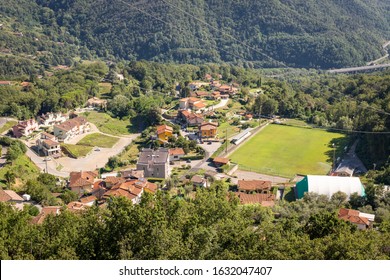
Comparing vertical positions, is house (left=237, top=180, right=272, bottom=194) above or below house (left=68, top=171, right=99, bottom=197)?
above

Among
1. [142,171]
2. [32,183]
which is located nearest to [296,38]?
[142,171]

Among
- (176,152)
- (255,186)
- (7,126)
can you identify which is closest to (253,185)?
(255,186)

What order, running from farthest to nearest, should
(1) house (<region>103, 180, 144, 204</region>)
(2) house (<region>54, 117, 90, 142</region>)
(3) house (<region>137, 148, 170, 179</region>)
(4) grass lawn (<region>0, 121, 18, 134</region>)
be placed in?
(4) grass lawn (<region>0, 121, 18, 134</region>), (2) house (<region>54, 117, 90, 142</region>), (3) house (<region>137, 148, 170, 179</region>), (1) house (<region>103, 180, 144, 204</region>)

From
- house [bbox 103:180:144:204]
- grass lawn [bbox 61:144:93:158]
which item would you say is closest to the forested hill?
grass lawn [bbox 61:144:93:158]

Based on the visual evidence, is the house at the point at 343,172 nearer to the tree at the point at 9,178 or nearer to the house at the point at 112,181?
the house at the point at 112,181

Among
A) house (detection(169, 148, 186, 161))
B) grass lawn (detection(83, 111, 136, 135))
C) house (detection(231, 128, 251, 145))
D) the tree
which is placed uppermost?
the tree

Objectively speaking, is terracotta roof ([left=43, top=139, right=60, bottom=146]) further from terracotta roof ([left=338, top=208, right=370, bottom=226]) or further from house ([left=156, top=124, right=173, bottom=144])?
terracotta roof ([left=338, top=208, right=370, bottom=226])
